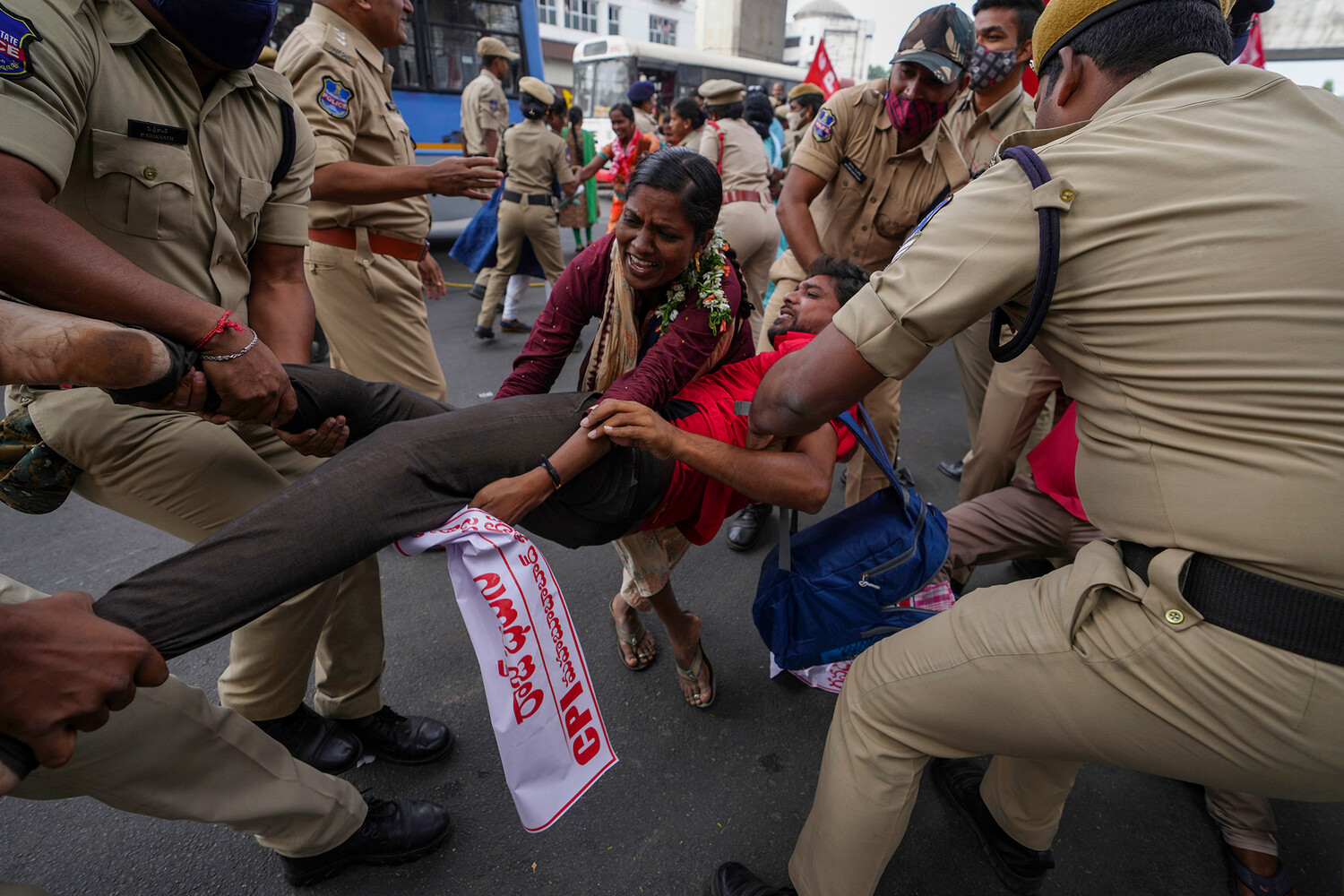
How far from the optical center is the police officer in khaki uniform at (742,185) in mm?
4285

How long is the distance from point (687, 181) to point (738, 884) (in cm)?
177

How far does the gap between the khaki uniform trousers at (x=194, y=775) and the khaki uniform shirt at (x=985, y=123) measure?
317 centimetres

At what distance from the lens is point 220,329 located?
1216 mm

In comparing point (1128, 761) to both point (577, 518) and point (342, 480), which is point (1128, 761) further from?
point (342, 480)

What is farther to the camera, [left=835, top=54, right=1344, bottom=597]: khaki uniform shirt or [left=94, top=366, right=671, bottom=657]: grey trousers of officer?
[left=94, top=366, right=671, bottom=657]: grey trousers of officer

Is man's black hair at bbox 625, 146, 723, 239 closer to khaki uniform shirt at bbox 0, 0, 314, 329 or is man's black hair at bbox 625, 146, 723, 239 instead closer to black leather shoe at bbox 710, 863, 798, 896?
khaki uniform shirt at bbox 0, 0, 314, 329

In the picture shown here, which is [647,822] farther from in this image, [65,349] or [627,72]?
[627,72]

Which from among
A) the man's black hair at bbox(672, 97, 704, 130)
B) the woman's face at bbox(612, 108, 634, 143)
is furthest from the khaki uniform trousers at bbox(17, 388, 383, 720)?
the woman's face at bbox(612, 108, 634, 143)

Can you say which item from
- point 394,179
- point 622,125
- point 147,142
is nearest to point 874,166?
point 394,179

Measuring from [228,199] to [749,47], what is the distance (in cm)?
2499

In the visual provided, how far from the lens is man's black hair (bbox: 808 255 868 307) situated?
7.04ft

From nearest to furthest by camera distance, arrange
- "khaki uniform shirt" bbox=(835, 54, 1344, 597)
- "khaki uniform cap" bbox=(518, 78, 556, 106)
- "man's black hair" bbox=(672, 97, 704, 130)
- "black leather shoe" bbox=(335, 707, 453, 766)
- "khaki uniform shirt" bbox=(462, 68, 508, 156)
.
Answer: "khaki uniform shirt" bbox=(835, 54, 1344, 597), "black leather shoe" bbox=(335, 707, 453, 766), "khaki uniform cap" bbox=(518, 78, 556, 106), "man's black hair" bbox=(672, 97, 704, 130), "khaki uniform shirt" bbox=(462, 68, 508, 156)

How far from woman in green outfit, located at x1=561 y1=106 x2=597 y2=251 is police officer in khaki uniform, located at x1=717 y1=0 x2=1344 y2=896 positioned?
6114 mm

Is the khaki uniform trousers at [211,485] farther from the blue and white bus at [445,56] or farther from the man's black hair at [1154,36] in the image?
the blue and white bus at [445,56]
